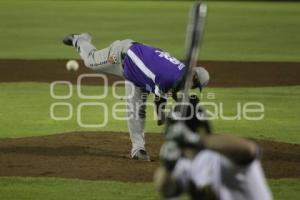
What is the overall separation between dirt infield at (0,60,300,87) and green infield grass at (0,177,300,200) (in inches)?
347

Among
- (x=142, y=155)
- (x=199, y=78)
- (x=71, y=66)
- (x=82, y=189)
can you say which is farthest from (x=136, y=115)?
(x=71, y=66)

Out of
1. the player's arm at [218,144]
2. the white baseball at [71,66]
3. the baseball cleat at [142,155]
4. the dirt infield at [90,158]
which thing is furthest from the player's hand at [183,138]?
the white baseball at [71,66]

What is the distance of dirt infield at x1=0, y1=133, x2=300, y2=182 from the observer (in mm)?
9164

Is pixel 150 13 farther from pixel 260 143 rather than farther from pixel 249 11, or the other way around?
pixel 260 143

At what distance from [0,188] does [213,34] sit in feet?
71.5

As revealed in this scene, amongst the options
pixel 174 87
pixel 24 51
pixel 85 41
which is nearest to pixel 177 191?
pixel 174 87

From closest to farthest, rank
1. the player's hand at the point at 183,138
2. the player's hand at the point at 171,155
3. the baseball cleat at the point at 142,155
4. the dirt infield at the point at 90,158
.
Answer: the player's hand at the point at 183,138
the player's hand at the point at 171,155
the dirt infield at the point at 90,158
the baseball cleat at the point at 142,155

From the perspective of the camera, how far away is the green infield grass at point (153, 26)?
2420cm

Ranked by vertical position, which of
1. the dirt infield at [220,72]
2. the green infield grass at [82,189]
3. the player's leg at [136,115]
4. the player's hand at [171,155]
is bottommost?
the green infield grass at [82,189]

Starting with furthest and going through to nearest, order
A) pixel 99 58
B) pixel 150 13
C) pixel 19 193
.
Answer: pixel 150 13
pixel 99 58
pixel 19 193

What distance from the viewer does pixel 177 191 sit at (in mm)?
4656

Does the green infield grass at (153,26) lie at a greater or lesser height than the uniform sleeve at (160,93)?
greater

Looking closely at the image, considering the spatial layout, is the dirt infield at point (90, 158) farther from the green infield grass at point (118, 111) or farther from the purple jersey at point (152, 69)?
the purple jersey at point (152, 69)

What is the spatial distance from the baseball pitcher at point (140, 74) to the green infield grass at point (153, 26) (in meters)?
11.7
